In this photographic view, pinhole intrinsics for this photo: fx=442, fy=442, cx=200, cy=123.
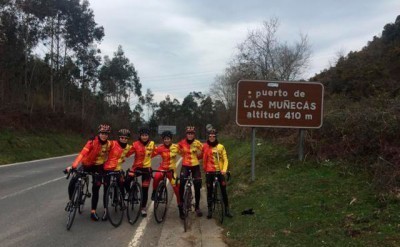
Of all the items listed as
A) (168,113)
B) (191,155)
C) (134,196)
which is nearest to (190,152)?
(191,155)

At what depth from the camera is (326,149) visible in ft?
39.5

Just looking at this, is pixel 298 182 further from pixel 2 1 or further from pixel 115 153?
pixel 2 1

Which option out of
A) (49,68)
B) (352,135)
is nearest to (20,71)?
(49,68)

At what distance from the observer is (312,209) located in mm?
8094

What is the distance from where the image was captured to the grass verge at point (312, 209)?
6.50 metres

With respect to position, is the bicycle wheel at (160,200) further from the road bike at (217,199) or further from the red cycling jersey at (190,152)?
the road bike at (217,199)

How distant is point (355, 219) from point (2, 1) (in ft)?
118

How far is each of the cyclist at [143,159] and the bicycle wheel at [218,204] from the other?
4.83 ft

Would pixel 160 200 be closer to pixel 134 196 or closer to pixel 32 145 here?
pixel 134 196

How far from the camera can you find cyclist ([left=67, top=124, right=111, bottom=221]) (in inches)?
353

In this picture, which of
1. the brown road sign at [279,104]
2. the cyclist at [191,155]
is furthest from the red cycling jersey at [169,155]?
the brown road sign at [279,104]

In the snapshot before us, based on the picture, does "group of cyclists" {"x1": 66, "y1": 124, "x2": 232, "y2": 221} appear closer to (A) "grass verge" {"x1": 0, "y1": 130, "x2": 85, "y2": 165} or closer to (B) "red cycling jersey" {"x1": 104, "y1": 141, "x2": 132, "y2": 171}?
(B) "red cycling jersey" {"x1": 104, "y1": 141, "x2": 132, "y2": 171}

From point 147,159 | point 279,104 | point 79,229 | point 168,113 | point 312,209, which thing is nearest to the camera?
point 312,209

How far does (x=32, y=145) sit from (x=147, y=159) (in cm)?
2476
